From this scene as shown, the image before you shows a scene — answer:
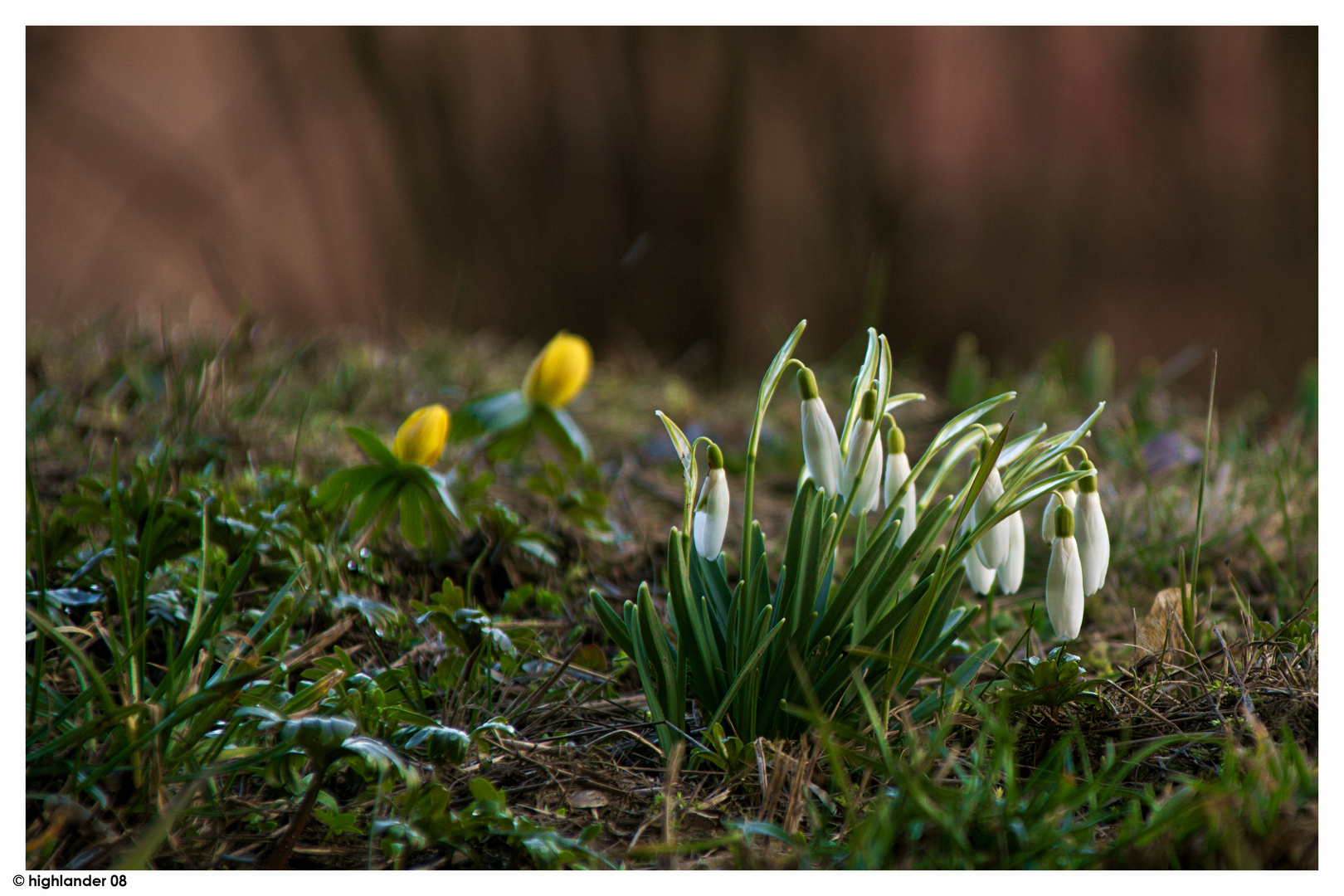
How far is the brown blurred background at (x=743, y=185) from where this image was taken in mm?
4711

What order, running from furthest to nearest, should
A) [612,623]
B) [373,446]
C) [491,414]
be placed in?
1. [491,414]
2. [373,446]
3. [612,623]

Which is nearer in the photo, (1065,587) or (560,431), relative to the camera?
(1065,587)

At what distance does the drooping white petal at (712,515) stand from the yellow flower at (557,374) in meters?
0.87

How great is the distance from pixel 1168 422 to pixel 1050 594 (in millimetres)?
2186

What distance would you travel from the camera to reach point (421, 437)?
58.0 inches

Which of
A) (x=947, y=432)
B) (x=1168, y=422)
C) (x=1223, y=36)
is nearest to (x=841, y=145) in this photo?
(x=1223, y=36)

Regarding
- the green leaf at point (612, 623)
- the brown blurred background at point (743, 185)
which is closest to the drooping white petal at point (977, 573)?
the green leaf at point (612, 623)

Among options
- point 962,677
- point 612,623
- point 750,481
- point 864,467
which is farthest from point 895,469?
point 612,623

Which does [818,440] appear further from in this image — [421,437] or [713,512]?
[421,437]

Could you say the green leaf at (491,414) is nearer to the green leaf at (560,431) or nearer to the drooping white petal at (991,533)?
the green leaf at (560,431)

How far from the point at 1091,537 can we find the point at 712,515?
480 mm
